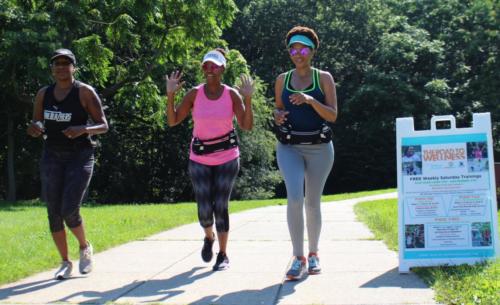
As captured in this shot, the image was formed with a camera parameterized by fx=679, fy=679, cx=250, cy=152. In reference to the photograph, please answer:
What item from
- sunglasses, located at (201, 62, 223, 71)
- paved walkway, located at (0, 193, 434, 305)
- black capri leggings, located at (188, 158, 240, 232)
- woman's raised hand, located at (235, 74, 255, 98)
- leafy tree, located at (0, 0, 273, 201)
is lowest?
paved walkway, located at (0, 193, 434, 305)

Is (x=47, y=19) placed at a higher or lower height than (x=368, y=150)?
higher

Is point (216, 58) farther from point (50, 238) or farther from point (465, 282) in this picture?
point (50, 238)

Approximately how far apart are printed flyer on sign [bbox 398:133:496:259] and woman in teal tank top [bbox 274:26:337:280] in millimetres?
748

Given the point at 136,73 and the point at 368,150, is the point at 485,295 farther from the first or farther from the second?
the point at 368,150

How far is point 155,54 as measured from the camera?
72.0ft

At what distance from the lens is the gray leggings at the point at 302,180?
556 cm

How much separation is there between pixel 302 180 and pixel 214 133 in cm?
88

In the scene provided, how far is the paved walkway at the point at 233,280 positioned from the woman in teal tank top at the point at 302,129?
434mm

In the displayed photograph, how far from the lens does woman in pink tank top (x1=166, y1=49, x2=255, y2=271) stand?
5859 millimetres

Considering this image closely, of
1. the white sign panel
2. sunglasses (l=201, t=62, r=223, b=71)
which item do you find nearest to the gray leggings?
the white sign panel

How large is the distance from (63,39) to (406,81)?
70.5 ft

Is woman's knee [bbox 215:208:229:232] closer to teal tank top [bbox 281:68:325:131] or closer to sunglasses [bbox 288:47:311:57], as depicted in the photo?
teal tank top [bbox 281:68:325:131]

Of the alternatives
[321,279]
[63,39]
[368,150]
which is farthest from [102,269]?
[368,150]

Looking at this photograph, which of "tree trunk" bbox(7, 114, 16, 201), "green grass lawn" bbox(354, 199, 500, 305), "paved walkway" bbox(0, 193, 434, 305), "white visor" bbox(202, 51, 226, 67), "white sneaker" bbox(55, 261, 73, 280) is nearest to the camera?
"green grass lawn" bbox(354, 199, 500, 305)
